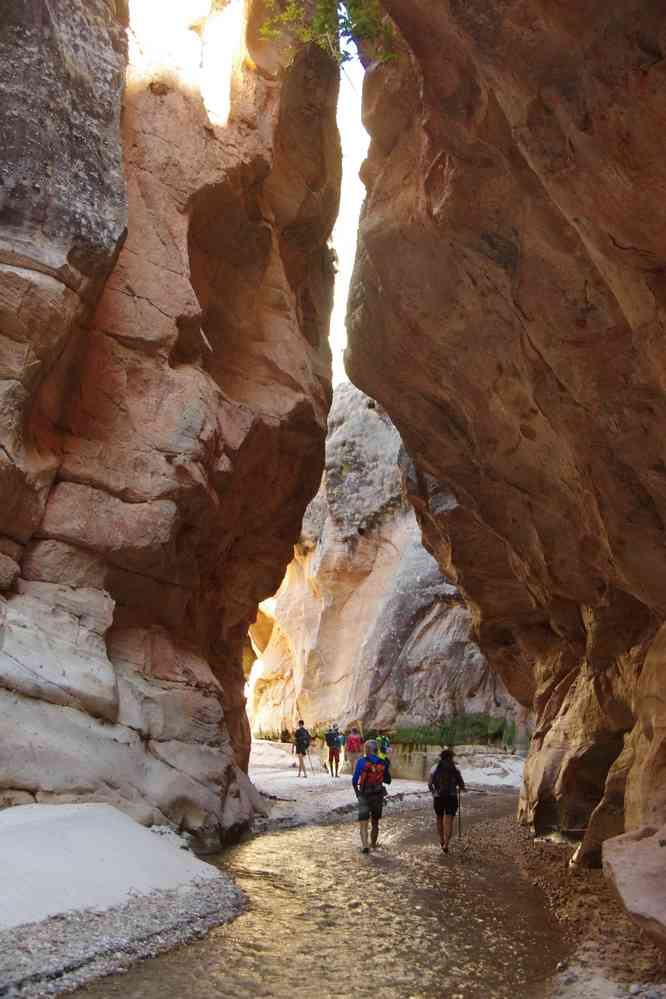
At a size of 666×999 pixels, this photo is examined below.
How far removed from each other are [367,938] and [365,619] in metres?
29.3

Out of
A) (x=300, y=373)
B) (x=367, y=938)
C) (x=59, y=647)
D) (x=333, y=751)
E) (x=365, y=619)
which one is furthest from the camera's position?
(x=365, y=619)

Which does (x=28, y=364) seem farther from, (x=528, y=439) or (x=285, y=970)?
(x=285, y=970)

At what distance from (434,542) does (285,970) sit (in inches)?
577

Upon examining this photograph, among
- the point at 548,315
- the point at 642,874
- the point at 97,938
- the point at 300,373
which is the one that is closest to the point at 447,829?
the point at 642,874

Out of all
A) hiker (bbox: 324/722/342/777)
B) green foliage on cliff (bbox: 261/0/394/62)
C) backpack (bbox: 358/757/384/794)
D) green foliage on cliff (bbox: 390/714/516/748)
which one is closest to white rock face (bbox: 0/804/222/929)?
backpack (bbox: 358/757/384/794)

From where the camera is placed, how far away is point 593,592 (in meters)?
12.5

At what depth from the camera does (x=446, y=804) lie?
1152 centimetres

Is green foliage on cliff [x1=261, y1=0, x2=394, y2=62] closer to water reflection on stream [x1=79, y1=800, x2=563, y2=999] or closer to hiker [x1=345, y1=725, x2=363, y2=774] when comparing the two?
water reflection on stream [x1=79, y1=800, x2=563, y2=999]

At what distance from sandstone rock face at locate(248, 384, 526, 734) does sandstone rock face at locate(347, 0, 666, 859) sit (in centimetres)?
1605

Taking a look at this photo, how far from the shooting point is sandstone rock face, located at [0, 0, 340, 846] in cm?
1077

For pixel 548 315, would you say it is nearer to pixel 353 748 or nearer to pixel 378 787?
pixel 378 787

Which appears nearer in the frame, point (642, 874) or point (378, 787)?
point (642, 874)

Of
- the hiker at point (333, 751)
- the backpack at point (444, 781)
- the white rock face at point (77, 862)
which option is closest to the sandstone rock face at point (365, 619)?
the hiker at point (333, 751)

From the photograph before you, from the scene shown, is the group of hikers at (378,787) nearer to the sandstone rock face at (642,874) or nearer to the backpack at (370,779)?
the backpack at (370,779)
